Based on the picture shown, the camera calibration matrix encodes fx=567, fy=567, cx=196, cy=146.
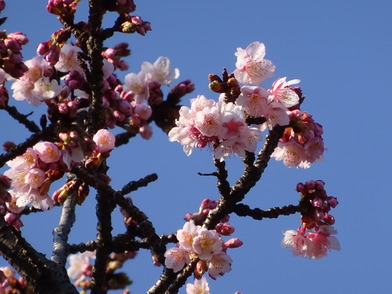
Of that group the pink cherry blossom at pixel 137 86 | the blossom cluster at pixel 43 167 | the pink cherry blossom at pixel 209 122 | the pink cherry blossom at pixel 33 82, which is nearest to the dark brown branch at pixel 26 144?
the blossom cluster at pixel 43 167

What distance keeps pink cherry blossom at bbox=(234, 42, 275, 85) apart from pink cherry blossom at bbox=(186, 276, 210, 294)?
158 centimetres

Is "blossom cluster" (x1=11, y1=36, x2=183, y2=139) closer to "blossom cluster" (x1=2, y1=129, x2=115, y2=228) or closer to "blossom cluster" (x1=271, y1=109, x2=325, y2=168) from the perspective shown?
"blossom cluster" (x1=2, y1=129, x2=115, y2=228)

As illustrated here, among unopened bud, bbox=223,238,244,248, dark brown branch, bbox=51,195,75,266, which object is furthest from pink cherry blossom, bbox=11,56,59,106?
unopened bud, bbox=223,238,244,248

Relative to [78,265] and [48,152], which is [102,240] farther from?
[78,265]

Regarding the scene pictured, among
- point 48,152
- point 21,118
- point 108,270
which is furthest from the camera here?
point 108,270

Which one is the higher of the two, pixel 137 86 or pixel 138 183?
pixel 137 86

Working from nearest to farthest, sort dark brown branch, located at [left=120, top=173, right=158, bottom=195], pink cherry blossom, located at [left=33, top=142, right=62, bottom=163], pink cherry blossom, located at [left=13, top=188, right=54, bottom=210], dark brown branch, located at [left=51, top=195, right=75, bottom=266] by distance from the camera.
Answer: pink cherry blossom, located at [left=33, top=142, right=62, bottom=163] < pink cherry blossom, located at [left=13, top=188, right=54, bottom=210] < dark brown branch, located at [left=51, top=195, right=75, bottom=266] < dark brown branch, located at [left=120, top=173, right=158, bottom=195]

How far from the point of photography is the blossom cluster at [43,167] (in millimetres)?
2961

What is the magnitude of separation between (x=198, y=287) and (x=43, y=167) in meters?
1.68

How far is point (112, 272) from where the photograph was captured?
5246 mm

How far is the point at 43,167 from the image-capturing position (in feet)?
10.1

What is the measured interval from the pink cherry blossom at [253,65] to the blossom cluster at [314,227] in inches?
28.7

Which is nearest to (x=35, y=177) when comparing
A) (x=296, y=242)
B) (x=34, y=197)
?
(x=34, y=197)

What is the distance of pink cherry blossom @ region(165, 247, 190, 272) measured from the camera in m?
3.26
